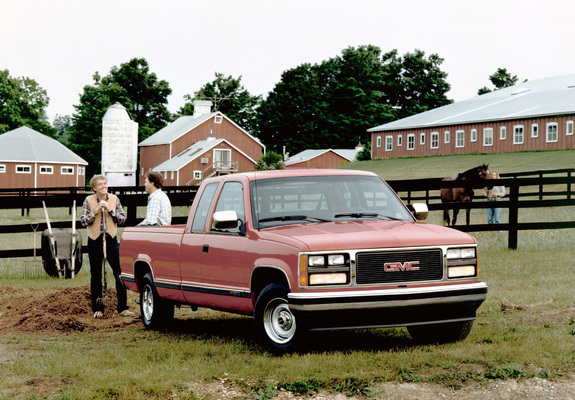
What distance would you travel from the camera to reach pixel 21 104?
92.6 meters

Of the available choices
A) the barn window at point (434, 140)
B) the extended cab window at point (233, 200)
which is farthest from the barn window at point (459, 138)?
the extended cab window at point (233, 200)

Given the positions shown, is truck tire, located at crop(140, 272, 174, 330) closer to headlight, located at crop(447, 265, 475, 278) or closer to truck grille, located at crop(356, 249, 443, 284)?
truck grille, located at crop(356, 249, 443, 284)

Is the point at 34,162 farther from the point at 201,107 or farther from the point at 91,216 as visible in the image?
the point at 91,216

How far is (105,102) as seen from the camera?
90188mm

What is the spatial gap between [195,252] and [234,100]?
96.0 m

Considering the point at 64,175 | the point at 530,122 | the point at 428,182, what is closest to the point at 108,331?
the point at 428,182

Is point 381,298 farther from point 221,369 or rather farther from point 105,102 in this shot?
point 105,102

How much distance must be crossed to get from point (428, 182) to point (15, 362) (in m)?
14.4

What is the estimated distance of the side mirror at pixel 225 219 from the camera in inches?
313

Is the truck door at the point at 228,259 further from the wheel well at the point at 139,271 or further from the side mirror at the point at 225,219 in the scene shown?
the wheel well at the point at 139,271

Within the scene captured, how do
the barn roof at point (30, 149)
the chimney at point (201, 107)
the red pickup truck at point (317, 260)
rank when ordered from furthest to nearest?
1. the chimney at point (201, 107)
2. the barn roof at point (30, 149)
3. the red pickup truck at point (317, 260)

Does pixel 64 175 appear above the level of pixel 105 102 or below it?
below

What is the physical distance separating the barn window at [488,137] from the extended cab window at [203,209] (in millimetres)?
57080

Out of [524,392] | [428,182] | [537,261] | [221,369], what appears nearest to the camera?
→ [524,392]
